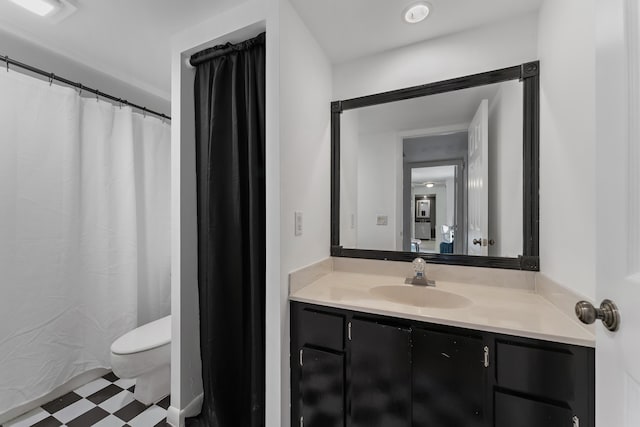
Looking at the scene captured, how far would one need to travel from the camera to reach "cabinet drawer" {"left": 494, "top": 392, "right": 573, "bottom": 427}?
0.79 m

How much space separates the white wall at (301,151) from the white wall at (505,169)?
94cm

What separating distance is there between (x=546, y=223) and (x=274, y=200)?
4.16 ft

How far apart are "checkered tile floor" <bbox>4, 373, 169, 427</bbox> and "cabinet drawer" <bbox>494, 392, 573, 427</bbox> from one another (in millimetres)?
1716

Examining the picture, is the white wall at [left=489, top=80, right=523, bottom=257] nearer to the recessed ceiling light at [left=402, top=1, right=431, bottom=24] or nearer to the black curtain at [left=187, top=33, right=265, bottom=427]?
the recessed ceiling light at [left=402, top=1, right=431, bottom=24]

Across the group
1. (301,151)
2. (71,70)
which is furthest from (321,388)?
(71,70)

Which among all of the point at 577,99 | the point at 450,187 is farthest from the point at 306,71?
the point at 577,99

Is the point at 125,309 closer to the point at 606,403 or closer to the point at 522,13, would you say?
the point at 606,403

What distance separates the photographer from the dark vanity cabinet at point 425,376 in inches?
31.8

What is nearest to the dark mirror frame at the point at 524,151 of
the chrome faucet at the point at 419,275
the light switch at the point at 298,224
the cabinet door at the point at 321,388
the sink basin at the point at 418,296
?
the chrome faucet at the point at 419,275

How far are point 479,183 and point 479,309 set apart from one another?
2.43 ft

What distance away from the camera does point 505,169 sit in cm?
137

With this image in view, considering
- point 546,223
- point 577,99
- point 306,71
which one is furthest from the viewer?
point 306,71

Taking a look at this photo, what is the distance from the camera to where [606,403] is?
60cm

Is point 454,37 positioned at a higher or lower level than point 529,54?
higher
